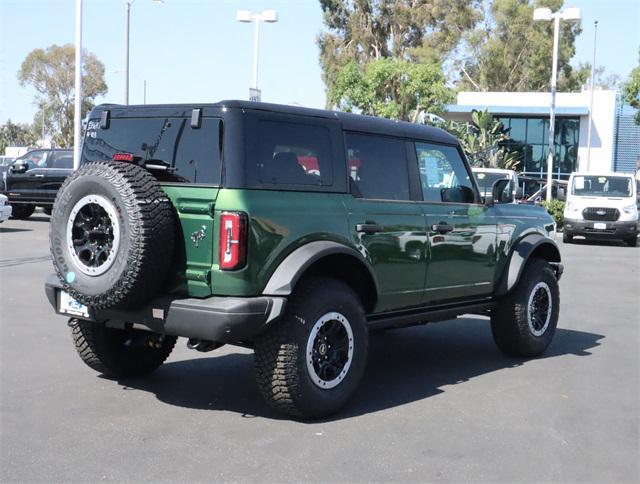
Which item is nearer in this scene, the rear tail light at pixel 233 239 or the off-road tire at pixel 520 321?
the rear tail light at pixel 233 239

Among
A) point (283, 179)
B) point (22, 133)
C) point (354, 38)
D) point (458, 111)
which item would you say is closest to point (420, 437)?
point (283, 179)

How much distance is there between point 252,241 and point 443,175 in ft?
8.06

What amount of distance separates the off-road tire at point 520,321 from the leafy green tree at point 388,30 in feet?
157

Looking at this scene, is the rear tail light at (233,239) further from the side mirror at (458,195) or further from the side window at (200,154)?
the side mirror at (458,195)

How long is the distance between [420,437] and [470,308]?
2.14 m

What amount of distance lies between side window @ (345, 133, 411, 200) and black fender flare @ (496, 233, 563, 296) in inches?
59.2

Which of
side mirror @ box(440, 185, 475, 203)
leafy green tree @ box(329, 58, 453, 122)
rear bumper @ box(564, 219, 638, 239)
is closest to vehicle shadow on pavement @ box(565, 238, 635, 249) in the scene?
rear bumper @ box(564, 219, 638, 239)

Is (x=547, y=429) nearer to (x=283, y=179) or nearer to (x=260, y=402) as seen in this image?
(x=260, y=402)

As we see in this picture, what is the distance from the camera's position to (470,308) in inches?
276

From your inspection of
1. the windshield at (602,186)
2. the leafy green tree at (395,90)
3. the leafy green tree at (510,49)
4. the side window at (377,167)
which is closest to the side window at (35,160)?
the windshield at (602,186)

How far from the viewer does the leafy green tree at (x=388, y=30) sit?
54.5 m

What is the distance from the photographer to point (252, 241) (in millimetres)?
5027

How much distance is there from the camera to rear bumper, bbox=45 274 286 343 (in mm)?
4918

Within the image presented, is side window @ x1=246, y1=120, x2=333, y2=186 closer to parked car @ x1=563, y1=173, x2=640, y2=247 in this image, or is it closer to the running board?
the running board
